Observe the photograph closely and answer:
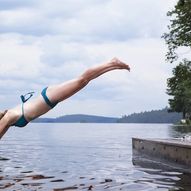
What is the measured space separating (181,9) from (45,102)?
3847 cm

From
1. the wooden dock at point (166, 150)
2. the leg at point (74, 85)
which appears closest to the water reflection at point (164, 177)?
the wooden dock at point (166, 150)

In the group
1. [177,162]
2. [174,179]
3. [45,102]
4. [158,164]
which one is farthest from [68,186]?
[45,102]

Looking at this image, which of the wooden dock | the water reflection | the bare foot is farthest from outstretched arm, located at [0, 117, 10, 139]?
the wooden dock

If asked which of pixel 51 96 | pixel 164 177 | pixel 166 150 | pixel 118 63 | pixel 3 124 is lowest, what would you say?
pixel 164 177

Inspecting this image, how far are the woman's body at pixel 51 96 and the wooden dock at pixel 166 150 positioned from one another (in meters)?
18.0

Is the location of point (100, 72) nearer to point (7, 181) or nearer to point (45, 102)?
point (45, 102)

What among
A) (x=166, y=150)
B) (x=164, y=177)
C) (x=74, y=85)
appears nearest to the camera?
(x=74, y=85)

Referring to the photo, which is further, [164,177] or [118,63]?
[164,177]

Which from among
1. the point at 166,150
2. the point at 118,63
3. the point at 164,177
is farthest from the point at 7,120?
the point at 166,150

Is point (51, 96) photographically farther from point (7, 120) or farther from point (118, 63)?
point (118, 63)

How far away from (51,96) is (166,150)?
22205 millimetres

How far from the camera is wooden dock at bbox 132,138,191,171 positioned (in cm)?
2289

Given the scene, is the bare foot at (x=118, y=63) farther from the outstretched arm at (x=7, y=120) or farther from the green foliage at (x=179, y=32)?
the green foliage at (x=179, y=32)

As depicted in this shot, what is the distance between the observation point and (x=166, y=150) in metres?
26.3
